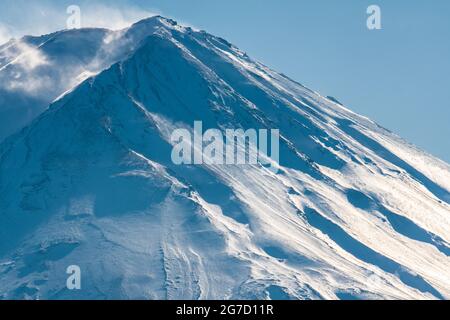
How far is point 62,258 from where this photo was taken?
19925cm

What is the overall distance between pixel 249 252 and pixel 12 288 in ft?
134

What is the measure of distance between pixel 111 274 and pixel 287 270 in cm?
2998
